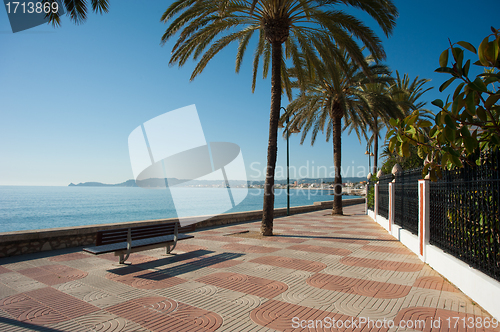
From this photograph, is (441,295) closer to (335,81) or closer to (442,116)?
(442,116)

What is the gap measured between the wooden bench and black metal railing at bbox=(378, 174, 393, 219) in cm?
848

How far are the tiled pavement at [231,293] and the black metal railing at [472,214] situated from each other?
24.1 inches

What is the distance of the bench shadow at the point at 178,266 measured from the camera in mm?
5676

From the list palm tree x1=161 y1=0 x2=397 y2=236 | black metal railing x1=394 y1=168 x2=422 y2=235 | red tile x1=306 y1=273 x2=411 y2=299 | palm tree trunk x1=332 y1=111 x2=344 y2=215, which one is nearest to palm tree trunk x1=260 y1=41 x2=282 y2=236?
palm tree x1=161 y1=0 x2=397 y2=236

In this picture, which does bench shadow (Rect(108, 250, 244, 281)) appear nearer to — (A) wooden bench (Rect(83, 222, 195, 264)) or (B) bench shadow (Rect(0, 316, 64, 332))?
(A) wooden bench (Rect(83, 222, 195, 264))

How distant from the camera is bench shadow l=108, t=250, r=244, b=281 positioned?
223 inches

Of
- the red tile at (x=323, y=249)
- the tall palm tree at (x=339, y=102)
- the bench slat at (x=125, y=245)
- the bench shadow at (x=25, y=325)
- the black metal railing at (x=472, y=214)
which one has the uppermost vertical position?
the tall palm tree at (x=339, y=102)

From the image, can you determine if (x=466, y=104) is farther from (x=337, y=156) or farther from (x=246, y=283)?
(x=337, y=156)

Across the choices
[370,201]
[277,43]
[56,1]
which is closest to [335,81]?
[277,43]

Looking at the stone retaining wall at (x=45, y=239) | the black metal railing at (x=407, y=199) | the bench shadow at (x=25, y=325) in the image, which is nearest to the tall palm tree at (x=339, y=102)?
the black metal railing at (x=407, y=199)

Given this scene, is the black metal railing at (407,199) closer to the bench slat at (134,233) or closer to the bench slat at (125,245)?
Answer: the bench slat at (125,245)

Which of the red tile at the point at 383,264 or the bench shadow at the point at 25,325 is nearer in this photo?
the bench shadow at the point at 25,325

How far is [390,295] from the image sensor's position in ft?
14.8

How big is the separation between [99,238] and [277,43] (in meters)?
8.01
